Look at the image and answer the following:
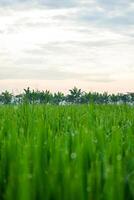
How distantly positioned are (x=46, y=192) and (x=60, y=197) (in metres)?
0.06

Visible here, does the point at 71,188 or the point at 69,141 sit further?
the point at 69,141

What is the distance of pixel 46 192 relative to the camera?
1.21 meters

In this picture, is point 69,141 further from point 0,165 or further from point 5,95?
point 5,95

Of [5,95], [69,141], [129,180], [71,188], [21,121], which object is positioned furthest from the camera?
[5,95]

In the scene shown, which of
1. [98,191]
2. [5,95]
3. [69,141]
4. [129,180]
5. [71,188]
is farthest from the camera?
[5,95]

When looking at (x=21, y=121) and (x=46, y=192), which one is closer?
(x=46, y=192)

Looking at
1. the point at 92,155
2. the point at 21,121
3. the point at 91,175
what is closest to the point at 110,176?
the point at 91,175

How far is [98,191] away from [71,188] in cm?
13

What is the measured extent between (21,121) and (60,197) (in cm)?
245

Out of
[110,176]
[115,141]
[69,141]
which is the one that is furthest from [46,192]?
[69,141]

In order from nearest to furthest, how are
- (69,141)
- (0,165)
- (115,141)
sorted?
(0,165)
(115,141)
(69,141)

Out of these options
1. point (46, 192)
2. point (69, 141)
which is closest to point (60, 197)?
point (46, 192)

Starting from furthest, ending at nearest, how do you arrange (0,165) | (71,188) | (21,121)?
(21,121) → (0,165) → (71,188)

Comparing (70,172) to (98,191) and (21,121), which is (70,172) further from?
(21,121)
